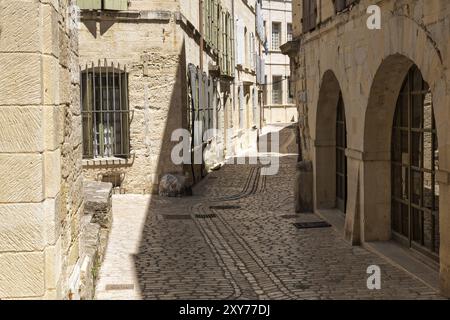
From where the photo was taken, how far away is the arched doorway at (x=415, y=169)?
25.3 feet

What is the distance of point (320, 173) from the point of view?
12.0 metres

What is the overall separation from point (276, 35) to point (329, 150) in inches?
1162

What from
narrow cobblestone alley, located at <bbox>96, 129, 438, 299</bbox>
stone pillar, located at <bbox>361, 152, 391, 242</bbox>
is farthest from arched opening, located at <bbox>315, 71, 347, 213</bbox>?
stone pillar, located at <bbox>361, 152, 391, 242</bbox>

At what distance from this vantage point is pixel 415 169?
825cm

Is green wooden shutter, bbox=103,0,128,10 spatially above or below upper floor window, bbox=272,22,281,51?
below

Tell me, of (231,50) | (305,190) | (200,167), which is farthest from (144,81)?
(231,50)

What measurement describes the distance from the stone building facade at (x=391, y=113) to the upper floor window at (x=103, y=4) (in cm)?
451

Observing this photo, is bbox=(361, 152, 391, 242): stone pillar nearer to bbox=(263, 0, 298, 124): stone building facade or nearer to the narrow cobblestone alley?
the narrow cobblestone alley

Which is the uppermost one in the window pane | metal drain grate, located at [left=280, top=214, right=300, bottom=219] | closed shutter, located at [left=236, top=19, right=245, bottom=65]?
closed shutter, located at [left=236, top=19, right=245, bottom=65]

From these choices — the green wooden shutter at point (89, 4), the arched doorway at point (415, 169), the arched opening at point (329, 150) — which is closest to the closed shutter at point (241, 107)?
the green wooden shutter at point (89, 4)

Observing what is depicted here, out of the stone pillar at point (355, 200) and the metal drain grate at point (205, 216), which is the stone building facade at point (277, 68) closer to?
the metal drain grate at point (205, 216)

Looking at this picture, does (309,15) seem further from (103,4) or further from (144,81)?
(103,4)

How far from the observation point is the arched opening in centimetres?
1166

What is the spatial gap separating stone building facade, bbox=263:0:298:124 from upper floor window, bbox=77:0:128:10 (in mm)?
25076
